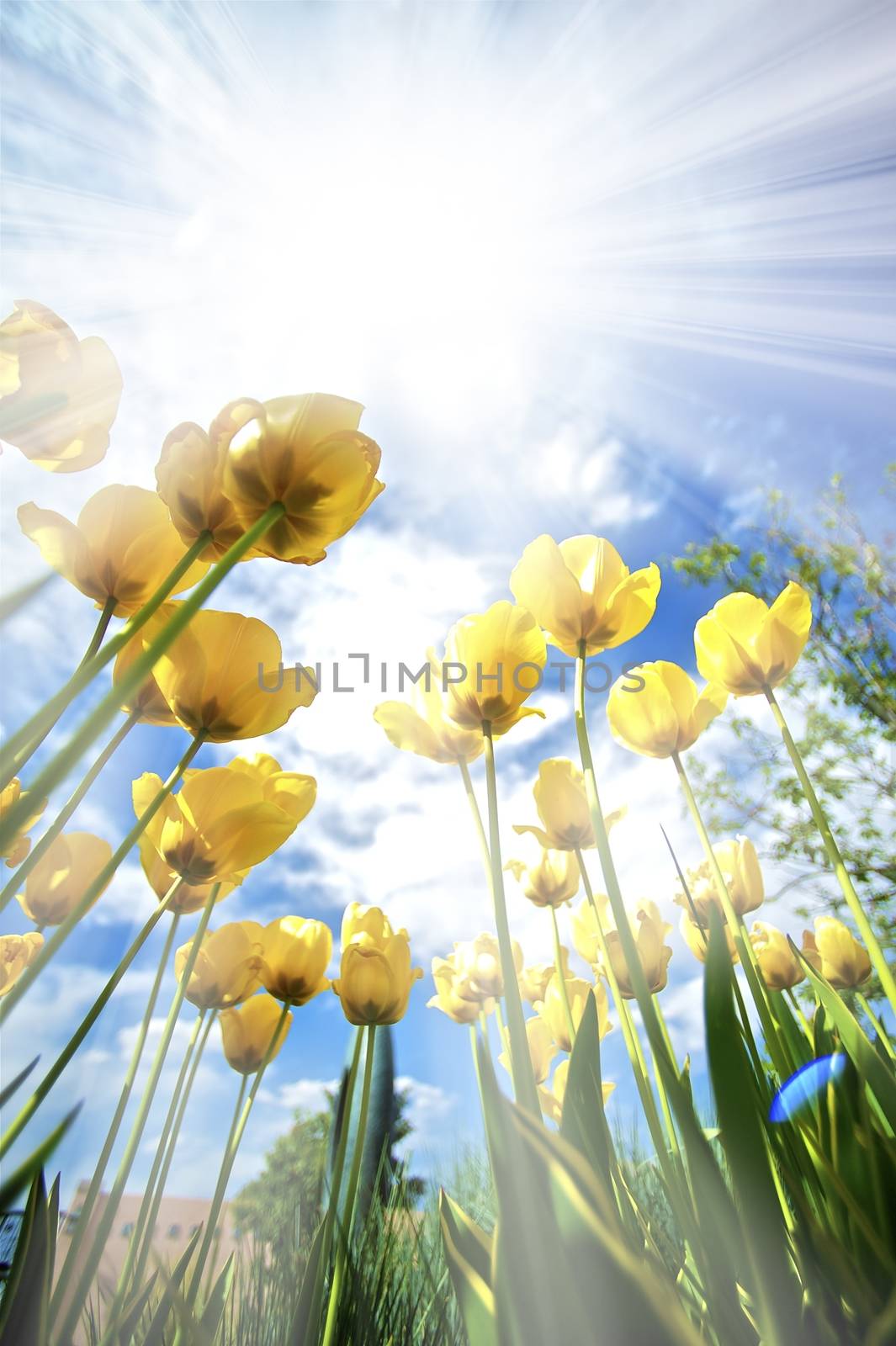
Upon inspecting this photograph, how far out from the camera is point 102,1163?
605 mm

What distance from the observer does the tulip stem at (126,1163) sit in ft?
1.74

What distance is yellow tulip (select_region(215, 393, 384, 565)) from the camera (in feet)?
1.62

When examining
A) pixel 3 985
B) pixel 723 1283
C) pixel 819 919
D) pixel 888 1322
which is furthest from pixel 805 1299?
pixel 819 919

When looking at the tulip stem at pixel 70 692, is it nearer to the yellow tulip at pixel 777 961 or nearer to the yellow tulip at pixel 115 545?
the yellow tulip at pixel 115 545

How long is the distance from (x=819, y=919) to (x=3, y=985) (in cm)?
174

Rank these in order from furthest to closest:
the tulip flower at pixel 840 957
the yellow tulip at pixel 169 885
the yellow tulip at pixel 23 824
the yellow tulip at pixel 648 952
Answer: the tulip flower at pixel 840 957
the yellow tulip at pixel 648 952
the yellow tulip at pixel 169 885
the yellow tulip at pixel 23 824

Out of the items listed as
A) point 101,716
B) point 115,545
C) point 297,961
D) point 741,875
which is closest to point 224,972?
point 297,961

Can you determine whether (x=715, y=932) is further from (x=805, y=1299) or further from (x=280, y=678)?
(x=280, y=678)

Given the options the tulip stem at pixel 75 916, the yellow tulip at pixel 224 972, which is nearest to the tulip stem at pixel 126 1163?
the yellow tulip at pixel 224 972

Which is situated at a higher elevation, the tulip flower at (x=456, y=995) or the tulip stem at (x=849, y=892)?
the tulip flower at (x=456, y=995)

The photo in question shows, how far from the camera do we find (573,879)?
4.58 ft

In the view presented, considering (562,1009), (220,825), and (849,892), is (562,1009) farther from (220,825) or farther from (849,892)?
(220,825)

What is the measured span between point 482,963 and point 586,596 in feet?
3.12

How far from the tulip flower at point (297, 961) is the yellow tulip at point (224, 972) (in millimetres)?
59
